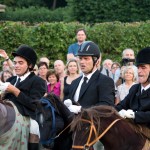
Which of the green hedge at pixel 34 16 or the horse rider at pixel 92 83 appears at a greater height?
the green hedge at pixel 34 16

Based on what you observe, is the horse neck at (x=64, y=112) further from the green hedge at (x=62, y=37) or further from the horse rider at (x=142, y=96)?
the green hedge at (x=62, y=37)

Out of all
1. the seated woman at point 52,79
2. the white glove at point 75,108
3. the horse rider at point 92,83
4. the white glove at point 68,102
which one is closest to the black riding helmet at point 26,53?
the horse rider at point 92,83

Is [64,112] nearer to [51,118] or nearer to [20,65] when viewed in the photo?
[51,118]

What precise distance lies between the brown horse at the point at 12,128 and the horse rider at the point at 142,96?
189 cm

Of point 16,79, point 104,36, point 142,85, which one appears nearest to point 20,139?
point 16,79

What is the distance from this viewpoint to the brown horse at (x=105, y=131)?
6918mm

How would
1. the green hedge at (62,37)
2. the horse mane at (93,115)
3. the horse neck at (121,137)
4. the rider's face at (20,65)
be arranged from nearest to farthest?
1. the horse mane at (93,115)
2. the horse neck at (121,137)
3. the rider's face at (20,65)
4. the green hedge at (62,37)

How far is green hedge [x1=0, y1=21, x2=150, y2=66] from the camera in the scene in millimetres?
19828

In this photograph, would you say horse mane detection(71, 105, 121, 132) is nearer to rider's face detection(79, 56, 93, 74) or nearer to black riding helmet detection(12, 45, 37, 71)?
rider's face detection(79, 56, 93, 74)

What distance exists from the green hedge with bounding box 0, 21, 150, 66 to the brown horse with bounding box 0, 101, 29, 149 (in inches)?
407

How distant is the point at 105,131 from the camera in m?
7.13

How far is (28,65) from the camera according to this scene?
9.81m

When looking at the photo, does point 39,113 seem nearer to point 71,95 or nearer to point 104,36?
point 71,95

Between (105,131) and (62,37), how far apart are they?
13.6 m
